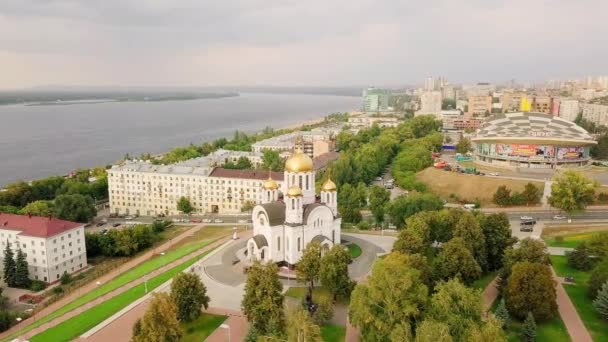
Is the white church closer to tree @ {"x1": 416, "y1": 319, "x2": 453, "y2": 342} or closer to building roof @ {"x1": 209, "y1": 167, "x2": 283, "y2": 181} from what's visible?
tree @ {"x1": 416, "y1": 319, "x2": 453, "y2": 342}

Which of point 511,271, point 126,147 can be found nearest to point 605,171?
point 511,271

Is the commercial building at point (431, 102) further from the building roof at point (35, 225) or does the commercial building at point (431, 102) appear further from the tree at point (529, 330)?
the tree at point (529, 330)

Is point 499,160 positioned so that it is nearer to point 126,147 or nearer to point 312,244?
point 312,244

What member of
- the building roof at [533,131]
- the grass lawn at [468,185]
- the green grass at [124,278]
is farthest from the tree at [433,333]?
the building roof at [533,131]

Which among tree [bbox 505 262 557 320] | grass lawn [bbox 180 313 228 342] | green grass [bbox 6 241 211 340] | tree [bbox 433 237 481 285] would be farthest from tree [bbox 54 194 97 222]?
tree [bbox 505 262 557 320]

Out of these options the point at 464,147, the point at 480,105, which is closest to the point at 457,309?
the point at 464,147

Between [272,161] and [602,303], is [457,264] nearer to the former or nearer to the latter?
[602,303]
